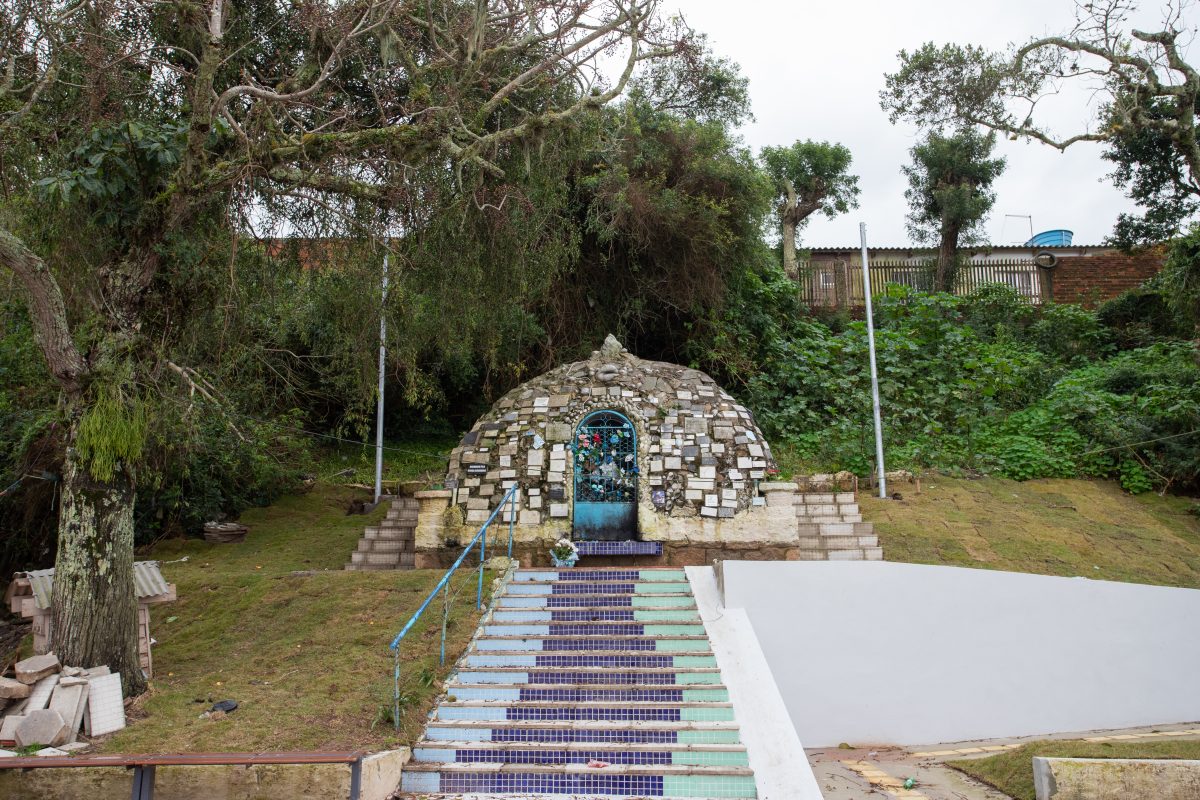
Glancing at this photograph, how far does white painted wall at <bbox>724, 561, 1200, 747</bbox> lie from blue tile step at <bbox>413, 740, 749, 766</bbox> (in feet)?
9.11

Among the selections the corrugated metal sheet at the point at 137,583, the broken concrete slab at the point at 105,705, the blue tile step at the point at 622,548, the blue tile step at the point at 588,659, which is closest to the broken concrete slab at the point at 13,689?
the broken concrete slab at the point at 105,705

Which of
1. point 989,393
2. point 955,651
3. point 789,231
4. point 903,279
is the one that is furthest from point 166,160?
point 903,279

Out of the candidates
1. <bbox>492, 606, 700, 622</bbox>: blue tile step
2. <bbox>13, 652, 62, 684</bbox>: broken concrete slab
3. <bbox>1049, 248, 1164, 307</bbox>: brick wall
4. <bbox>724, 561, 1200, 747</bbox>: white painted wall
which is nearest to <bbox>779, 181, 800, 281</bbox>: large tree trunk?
<bbox>1049, 248, 1164, 307</bbox>: brick wall

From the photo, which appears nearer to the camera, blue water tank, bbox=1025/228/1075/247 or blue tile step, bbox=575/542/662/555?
blue tile step, bbox=575/542/662/555

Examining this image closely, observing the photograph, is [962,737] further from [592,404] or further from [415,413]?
[415,413]

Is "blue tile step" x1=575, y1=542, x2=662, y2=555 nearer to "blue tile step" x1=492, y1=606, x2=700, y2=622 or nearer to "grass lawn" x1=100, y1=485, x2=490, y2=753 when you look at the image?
"grass lawn" x1=100, y1=485, x2=490, y2=753

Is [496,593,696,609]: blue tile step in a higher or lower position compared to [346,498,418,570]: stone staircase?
lower

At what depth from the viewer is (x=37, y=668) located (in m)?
6.34

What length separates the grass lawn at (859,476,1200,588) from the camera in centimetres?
1122

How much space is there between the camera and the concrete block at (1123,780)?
5.63m

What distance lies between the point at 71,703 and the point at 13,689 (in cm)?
43

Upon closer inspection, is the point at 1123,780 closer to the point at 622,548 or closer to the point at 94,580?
the point at 622,548

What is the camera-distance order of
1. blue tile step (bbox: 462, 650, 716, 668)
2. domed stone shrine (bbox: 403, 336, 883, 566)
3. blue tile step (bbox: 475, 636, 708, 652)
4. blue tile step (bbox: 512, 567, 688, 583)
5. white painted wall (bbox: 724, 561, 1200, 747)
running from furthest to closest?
domed stone shrine (bbox: 403, 336, 883, 566) < blue tile step (bbox: 512, 567, 688, 583) < white painted wall (bbox: 724, 561, 1200, 747) < blue tile step (bbox: 475, 636, 708, 652) < blue tile step (bbox: 462, 650, 716, 668)

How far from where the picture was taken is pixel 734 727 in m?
6.47
